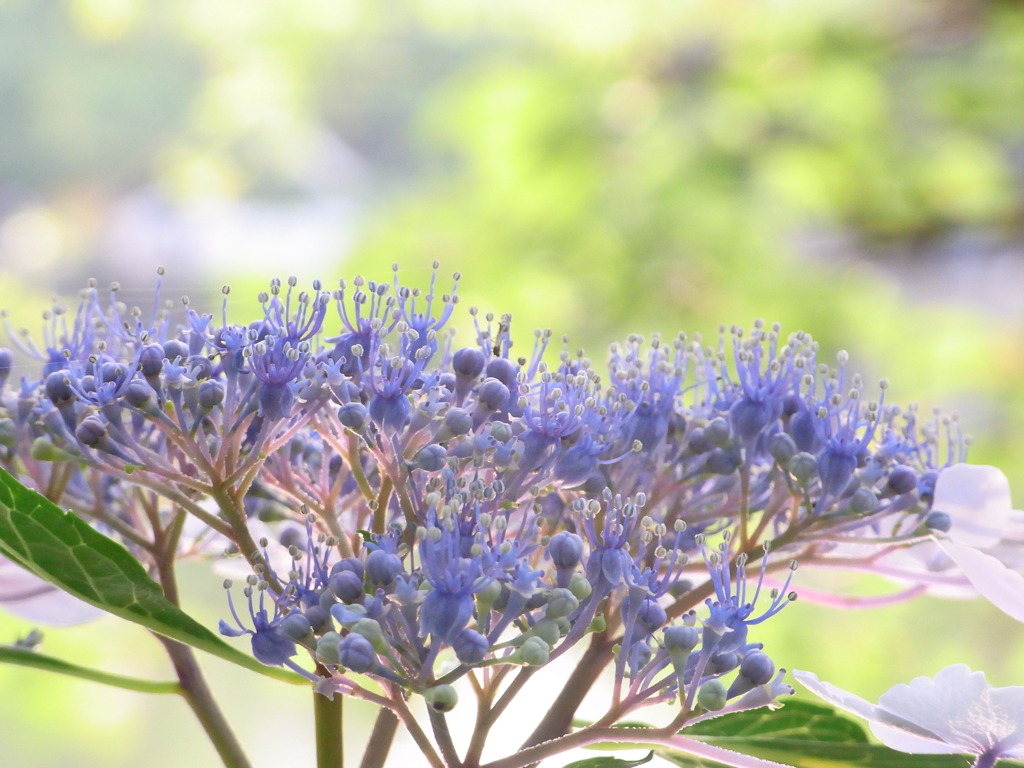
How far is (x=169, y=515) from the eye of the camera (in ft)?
1.41

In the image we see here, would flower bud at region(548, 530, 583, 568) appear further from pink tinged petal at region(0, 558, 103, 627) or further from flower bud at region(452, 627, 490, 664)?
pink tinged petal at region(0, 558, 103, 627)

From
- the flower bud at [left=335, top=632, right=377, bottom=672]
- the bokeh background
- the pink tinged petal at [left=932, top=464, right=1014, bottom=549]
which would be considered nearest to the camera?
the flower bud at [left=335, top=632, right=377, bottom=672]

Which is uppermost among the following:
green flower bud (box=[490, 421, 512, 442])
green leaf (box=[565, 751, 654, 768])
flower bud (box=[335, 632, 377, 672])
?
green flower bud (box=[490, 421, 512, 442])

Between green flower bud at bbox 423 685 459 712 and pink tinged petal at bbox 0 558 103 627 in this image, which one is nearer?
green flower bud at bbox 423 685 459 712

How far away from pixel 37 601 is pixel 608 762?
23 centimetres

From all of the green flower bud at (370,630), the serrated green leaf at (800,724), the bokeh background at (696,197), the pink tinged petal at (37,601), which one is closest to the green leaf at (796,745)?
the serrated green leaf at (800,724)

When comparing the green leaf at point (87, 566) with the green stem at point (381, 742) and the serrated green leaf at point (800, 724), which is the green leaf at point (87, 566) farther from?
the serrated green leaf at point (800, 724)

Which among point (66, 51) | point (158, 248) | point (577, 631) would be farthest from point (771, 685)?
point (66, 51)

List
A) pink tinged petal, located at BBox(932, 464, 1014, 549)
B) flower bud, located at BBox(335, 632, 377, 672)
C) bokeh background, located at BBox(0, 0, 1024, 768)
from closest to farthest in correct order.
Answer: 1. flower bud, located at BBox(335, 632, 377, 672)
2. pink tinged petal, located at BBox(932, 464, 1014, 549)
3. bokeh background, located at BBox(0, 0, 1024, 768)

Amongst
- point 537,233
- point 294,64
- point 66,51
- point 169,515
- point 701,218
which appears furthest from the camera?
point 66,51

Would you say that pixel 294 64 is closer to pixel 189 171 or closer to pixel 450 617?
pixel 189 171

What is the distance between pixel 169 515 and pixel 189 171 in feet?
8.04

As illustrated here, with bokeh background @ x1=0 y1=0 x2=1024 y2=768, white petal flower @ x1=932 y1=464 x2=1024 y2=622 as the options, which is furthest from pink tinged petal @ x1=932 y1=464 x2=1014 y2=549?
bokeh background @ x1=0 y1=0 x2=1024 y2=768

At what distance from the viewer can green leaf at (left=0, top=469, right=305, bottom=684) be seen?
335 mm
